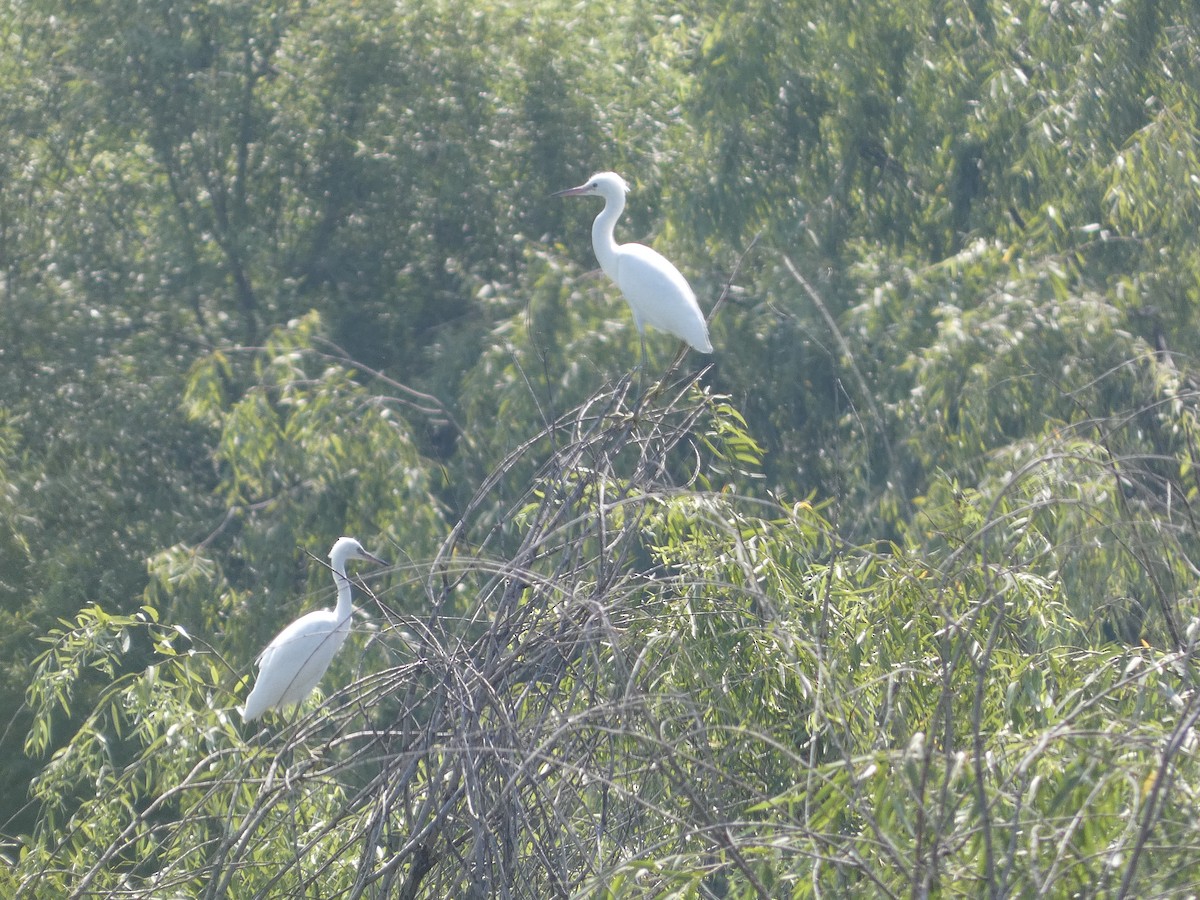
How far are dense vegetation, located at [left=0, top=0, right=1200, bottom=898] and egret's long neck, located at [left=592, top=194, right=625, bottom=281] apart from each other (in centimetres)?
44

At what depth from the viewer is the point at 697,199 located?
23.9ft

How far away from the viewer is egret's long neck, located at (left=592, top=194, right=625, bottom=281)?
17.0 feet

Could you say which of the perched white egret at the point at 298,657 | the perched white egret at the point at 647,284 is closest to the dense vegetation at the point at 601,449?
the perched white egret at the point at 298,657

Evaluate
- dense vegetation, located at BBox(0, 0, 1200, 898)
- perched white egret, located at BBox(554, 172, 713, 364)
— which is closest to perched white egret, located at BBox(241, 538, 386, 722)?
dense vegetation, located at BBox(0, 0, 1200, 898)

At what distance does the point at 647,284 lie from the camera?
196 inches

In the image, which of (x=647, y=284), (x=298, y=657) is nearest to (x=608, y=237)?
(x=647, y=284)

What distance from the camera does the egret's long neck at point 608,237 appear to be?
5195mm

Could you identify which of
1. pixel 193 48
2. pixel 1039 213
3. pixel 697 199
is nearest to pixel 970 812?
pixel 1039 213

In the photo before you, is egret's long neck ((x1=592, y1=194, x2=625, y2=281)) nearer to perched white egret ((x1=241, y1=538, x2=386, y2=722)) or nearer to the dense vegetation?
the dense vegetation

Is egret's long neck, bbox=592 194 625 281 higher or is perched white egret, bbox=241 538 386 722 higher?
egret's long neck, bbox=592 194 625 281

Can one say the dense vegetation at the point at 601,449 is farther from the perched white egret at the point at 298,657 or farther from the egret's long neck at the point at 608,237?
the egret's long neck at the point at 608,237

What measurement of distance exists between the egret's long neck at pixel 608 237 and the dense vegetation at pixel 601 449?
44 centimetres

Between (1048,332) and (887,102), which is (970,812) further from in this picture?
(887,102)

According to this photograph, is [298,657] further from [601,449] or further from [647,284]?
[601,449]
